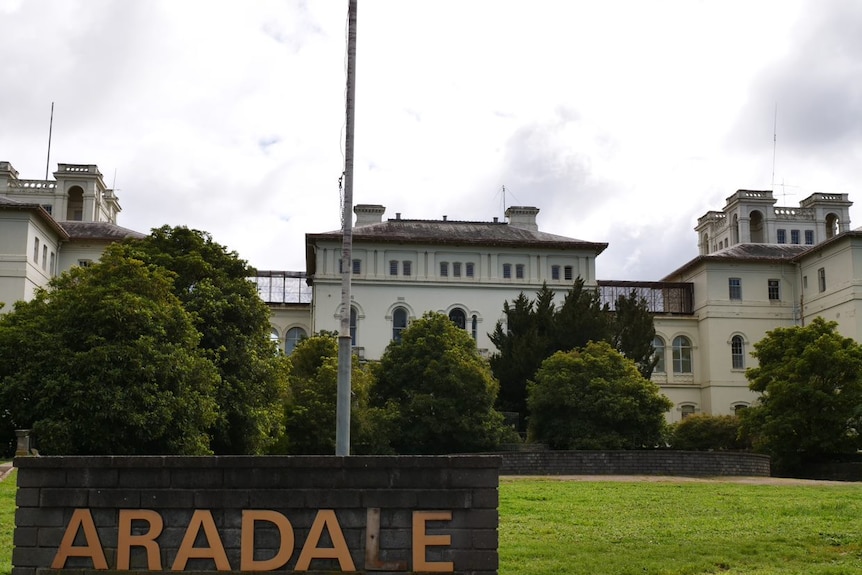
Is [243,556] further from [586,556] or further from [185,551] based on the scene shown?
[586,556]

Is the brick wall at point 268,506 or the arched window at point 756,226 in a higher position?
the arched window at point 756,226

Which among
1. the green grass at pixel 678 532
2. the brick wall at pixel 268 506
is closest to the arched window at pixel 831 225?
the green grass at pixel 678 532

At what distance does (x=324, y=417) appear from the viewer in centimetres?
4056

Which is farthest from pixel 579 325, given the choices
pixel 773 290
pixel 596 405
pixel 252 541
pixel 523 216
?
pixel 252 541

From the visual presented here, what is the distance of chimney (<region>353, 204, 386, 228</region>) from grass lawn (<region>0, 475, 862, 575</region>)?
153 ft

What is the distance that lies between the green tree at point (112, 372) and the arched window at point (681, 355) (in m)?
46.3

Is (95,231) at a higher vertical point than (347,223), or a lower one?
higher

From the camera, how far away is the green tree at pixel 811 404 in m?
41.5

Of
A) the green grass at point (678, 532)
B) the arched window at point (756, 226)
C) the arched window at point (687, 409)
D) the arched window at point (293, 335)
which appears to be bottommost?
the green grass at point (678, 532)

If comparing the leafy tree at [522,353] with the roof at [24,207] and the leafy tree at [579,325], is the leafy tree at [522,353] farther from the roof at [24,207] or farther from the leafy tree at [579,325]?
the roof at [24,207]

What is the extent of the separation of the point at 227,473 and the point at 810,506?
14.0m

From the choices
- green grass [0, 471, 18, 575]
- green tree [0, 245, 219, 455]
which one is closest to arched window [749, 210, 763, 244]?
green tree [0, 245, 219, 455]

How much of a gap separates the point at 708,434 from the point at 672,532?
133ft

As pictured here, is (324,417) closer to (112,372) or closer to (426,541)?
(112,372)
